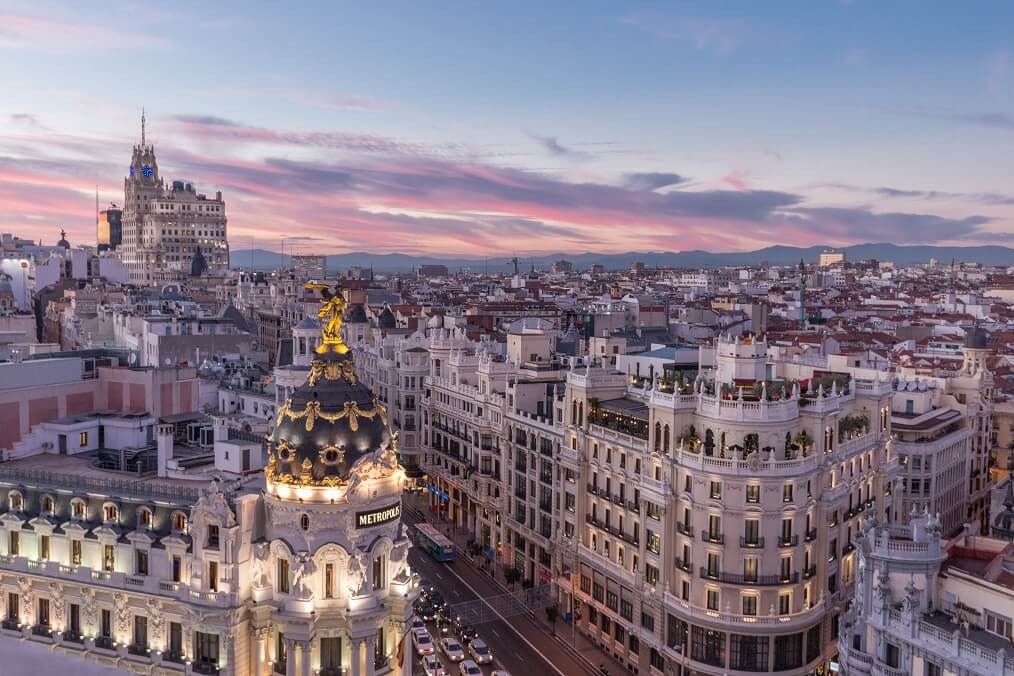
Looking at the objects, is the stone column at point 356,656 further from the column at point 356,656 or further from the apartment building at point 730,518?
the apartment building at point 730,518

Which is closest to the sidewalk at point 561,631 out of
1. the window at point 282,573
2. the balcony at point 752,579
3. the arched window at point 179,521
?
the balcony at point 752,579

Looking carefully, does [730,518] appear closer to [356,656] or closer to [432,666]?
[432,666]

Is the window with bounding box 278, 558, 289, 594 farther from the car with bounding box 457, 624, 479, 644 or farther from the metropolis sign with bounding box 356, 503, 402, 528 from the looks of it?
the car with bounding box 457, 624, 479, 644

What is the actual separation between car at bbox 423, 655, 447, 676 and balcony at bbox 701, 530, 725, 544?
23672 mm

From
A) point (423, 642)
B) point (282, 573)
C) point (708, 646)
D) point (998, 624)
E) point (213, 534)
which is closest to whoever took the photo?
point (998, 624)

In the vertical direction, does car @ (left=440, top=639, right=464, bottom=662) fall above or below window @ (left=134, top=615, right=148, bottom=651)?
below

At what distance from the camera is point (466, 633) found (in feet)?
278

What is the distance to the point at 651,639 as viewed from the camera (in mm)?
78188

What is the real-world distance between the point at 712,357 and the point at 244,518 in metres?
53.7

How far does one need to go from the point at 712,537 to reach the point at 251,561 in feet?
115

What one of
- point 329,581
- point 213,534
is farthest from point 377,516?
point 213,534

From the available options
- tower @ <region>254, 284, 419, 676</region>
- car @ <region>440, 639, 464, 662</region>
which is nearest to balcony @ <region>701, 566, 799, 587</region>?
car @ <region>440, 639, 464, 662</region>

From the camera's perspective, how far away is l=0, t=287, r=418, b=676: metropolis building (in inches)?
2381

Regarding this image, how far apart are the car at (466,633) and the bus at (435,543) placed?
18571mm
